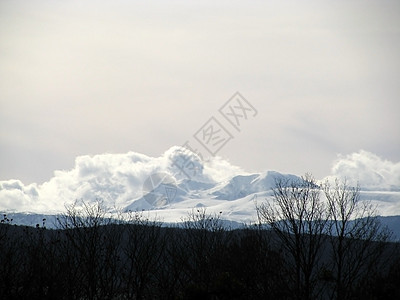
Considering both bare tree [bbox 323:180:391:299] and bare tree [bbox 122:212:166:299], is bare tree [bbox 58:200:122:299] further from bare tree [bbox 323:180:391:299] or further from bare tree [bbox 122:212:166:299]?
bare tree [bbox 323:180:391:299]

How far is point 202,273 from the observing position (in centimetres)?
3788

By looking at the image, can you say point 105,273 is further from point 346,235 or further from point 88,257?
point 346,235

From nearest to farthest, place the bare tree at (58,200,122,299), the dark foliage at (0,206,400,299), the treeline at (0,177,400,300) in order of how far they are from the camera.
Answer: the dark foliage at (0,206,400,299) < the treeline at (0,177,400,300) < the bare tree at (58,200,122,299)

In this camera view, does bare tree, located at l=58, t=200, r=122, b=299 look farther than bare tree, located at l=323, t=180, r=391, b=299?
No

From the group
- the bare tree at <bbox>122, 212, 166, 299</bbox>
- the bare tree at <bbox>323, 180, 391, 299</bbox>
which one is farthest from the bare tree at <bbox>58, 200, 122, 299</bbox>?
the bare tree at <bbox>323, 180, 391, 299</bbox>

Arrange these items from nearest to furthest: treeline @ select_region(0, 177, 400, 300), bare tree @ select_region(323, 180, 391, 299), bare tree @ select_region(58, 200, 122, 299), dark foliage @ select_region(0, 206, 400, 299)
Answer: dark foliage @ select_region(0, 206, 400, 299) → treeline @ select_region(0, 177, 400, 300) → bare tree @ select_region(58, 200, 122, 299) → bare tree @ select_region(323, 180, 391, 299)

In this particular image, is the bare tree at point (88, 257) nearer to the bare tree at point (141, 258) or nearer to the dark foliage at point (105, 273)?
the dark foliage at point (105, 273)

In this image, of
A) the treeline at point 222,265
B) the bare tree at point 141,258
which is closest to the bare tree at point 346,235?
the treeline at point 222,265

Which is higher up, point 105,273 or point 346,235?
point 346,235

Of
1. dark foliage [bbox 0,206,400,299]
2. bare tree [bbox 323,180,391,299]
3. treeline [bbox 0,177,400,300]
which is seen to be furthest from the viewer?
bare tree [bbox 323,180,391,299]

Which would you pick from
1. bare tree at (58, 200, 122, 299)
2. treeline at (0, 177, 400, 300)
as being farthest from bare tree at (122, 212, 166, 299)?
bare tree at (58, 200, 122, 299)

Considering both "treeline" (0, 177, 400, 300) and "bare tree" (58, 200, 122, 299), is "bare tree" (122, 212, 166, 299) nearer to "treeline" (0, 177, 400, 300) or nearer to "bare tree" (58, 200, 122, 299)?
"treeline" (0, 177, 400, 300)

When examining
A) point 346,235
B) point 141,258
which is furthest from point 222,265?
point 346,235

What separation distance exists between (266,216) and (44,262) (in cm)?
1361
